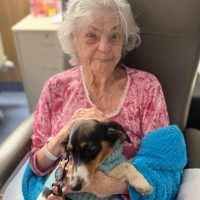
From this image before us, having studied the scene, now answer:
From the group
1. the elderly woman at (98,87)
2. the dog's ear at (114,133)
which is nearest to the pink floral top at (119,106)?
the elderly woman at (98,87)

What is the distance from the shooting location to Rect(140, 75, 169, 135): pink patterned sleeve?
47.0 inches

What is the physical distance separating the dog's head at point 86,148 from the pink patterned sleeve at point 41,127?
1.27 ft

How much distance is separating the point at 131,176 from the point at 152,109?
0.29 metres

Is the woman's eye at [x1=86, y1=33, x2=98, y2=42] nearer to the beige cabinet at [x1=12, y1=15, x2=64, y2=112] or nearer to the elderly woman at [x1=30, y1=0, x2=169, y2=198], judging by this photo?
the elderly woman at [x1=30, y1=0, x2=169, y2=198]

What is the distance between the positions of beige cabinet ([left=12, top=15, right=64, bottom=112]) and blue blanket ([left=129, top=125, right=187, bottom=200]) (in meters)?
1.28

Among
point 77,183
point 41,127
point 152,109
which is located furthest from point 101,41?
point 77,183

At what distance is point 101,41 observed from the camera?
1.15 m

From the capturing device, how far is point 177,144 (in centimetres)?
113

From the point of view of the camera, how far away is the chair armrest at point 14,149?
1.18 meters

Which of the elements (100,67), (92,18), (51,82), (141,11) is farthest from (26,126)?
(141,11)

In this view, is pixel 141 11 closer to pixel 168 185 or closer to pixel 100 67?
pixel 100 67

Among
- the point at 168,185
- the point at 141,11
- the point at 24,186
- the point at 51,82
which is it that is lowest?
the point at 24,186

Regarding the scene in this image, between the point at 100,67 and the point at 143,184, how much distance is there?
0.44 metres

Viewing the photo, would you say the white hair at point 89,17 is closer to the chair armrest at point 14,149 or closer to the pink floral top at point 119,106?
the pink floral top at point 119,106
